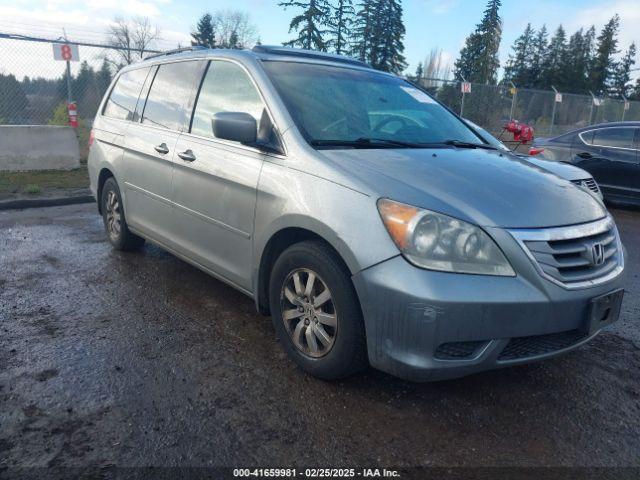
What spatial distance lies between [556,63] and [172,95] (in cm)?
7697

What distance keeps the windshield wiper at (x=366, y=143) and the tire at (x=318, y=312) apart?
636 millimetres

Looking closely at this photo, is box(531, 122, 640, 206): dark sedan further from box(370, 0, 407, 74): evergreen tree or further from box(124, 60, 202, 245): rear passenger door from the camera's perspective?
box(370, 0, 407, 74): evergreen tree

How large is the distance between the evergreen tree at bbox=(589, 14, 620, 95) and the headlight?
7660 centimetres

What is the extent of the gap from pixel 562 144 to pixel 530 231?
7.67 metres

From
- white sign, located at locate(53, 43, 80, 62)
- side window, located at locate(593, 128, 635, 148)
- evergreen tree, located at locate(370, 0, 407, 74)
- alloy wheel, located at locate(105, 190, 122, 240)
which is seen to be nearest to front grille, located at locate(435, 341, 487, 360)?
alloy wheel, located at locate(105, 190, 122, 240)

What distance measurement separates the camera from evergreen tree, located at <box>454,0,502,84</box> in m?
55.3

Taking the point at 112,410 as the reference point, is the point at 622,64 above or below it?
above

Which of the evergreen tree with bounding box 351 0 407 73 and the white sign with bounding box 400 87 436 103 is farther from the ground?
the evergreen tree with bounding box 351 0 407 73

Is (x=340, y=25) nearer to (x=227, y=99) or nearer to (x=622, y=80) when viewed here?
(x=227, y=99)

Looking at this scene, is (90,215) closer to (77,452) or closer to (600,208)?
(77,452)

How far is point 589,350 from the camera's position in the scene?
11.3ft

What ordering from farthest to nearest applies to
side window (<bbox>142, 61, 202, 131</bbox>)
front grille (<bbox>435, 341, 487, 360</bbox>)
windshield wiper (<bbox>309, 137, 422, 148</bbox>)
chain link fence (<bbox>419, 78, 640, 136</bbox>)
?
chain link fence (<bbox>419, 78, 640, 136</bbox>) < side window (<bbox>142, 61, 202, 131</bbox>) < windshield wiper (<bbox>309, 137, 422, 148</bbox>) < front grille (<bbox>435, 341, 487, 360</bbox>)

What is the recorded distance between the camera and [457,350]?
2.46 metres

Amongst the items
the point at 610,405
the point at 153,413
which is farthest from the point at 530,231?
the point at 153,413
